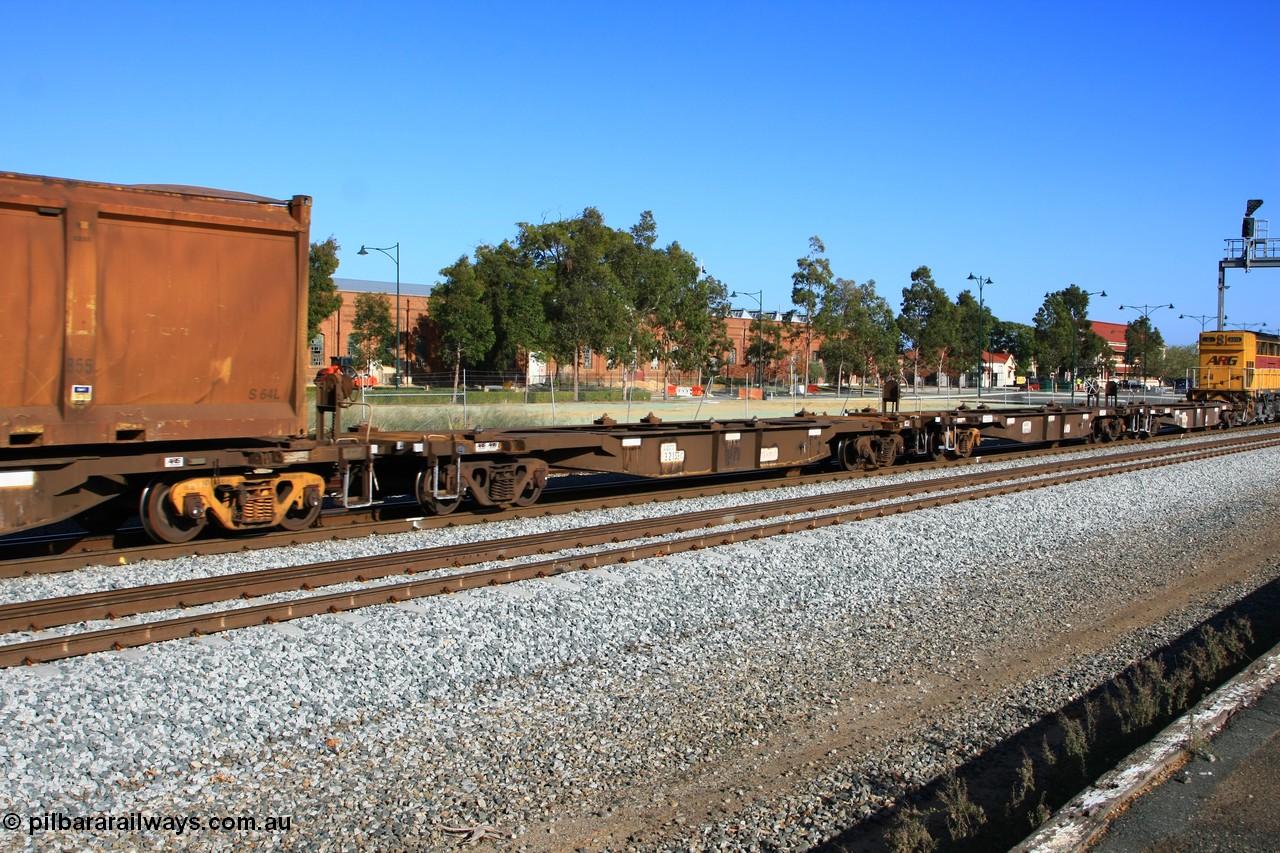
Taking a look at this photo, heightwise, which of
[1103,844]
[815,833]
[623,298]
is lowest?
[815,833]

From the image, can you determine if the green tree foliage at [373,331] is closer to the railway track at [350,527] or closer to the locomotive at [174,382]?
the railway track at [350,527]

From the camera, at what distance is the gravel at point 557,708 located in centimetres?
482

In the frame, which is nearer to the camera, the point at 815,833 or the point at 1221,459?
the point at 815,833

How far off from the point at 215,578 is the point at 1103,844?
7.33 metres

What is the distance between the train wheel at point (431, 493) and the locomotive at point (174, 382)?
3 centimetres

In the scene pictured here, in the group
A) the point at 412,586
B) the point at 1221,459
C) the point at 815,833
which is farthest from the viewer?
the point at 1221,459

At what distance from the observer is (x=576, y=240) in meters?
51.6

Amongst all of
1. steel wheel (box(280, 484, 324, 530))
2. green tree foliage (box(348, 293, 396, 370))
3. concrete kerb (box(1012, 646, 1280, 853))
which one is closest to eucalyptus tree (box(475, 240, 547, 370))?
green tree foliage (box(348, 293, 396, 370))

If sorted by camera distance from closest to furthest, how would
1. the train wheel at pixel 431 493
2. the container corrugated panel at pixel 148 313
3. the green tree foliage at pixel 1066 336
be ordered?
the container corrugated panel at pixel 148 313
the train wheel at pixel 431 493
the green tree foliage at pixel 1066 336

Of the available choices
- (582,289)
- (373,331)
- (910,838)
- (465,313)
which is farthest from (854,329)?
(910,838)

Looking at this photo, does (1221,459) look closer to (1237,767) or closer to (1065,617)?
(1065,617)

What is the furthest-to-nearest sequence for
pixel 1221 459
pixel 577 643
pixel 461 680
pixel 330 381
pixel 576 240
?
pixel 576 240
pixel 1221 459
pixel 330 381
pixel 577 643
pixel 461 680

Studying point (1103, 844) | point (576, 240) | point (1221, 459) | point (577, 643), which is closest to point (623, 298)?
point (576, 240)

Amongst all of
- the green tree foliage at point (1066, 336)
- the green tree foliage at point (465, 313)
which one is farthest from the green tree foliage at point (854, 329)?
the green tree foliage at point (1066, 336)
